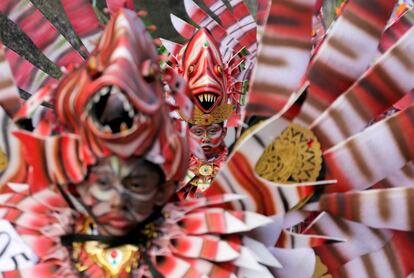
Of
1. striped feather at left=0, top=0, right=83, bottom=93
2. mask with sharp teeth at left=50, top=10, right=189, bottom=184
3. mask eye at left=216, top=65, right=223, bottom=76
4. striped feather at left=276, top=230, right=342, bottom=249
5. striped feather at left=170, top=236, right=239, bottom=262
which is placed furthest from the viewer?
mask eye at left=216, top=65, right=223, bottom=76

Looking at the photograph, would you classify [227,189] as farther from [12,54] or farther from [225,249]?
[12,54]

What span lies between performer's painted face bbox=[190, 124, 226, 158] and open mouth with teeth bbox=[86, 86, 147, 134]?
1.19m

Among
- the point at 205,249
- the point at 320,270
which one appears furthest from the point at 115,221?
the point at 320,270

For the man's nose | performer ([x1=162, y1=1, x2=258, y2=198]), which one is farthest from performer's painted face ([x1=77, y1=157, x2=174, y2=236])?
performer ([x1=162, y1=1, x2=258, y2=198])

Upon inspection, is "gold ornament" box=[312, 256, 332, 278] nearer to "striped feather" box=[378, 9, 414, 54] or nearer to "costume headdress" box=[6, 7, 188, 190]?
"costume headdress" box=[6, 7, 188, 190]

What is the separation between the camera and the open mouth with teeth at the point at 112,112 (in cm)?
102

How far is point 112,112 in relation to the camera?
1079 millimetres

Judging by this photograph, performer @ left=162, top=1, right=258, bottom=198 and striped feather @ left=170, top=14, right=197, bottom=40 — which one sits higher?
striped feather @ left=170, top=14, right=197, bottom=40

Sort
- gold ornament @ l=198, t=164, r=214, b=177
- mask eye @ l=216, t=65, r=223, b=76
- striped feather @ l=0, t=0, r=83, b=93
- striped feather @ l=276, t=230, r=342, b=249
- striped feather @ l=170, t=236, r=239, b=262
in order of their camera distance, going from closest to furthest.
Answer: striped feather @ l=170, t=236, r=239, b=262
striped feather @ l=276, t=230, r=342, b=249
striped feather @ l=0, t=0, r=83, b=93
gold ornament @ l=198, t=164, r=214, b=177
mask eye @ l=216, t=65, r=223, b=76

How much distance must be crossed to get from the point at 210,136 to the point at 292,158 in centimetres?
106

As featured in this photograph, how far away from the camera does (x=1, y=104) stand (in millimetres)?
1286

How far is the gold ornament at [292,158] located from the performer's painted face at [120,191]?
240mm

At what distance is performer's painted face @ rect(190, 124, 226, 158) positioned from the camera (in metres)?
2.26

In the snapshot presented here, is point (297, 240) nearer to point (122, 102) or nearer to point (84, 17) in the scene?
point (122, 102)
